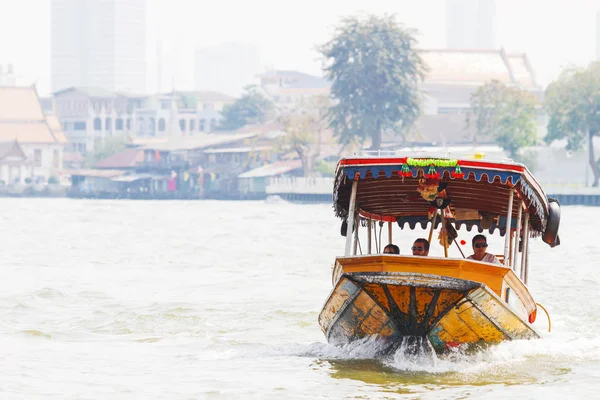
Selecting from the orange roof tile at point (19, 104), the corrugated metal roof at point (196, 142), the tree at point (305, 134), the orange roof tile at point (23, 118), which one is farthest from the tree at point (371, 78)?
the orange roof tile at point (19, 104)

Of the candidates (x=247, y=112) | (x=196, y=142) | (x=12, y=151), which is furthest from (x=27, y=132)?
(x=196, y=142)

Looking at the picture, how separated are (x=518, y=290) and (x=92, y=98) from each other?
10326cm

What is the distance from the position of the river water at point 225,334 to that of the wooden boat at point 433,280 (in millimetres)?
285

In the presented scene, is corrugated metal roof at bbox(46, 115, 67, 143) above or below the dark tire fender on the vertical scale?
above

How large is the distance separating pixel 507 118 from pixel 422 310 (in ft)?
174

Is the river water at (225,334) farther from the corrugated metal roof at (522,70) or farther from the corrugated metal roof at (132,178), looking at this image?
the corrugated metal roof at (522,70)

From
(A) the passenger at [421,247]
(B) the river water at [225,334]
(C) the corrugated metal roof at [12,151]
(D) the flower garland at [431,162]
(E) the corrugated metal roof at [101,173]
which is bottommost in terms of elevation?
(E) the corrugated metal roof at [101,173]

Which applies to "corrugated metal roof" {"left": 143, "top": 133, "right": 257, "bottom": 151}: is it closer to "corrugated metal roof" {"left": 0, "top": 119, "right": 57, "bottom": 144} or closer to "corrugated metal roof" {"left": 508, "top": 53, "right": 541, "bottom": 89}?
"corrugated metal roof" {"left": 0, "top": 119, "right": 57, "bottom": 144}

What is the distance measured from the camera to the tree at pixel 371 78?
6625 centimetres

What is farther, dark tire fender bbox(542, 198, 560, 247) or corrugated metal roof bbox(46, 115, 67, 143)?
corrugated metal roof bbox(46, 115, 67, 143)

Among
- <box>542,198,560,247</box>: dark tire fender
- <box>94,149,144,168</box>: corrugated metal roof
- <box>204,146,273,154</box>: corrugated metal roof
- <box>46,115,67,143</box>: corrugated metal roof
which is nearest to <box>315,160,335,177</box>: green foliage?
<box>204,146,273,154</box>: corrugated metal roof

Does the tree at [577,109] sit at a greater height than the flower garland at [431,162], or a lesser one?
greater

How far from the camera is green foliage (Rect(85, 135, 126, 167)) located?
317ft

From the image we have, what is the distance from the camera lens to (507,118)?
6372 cm
